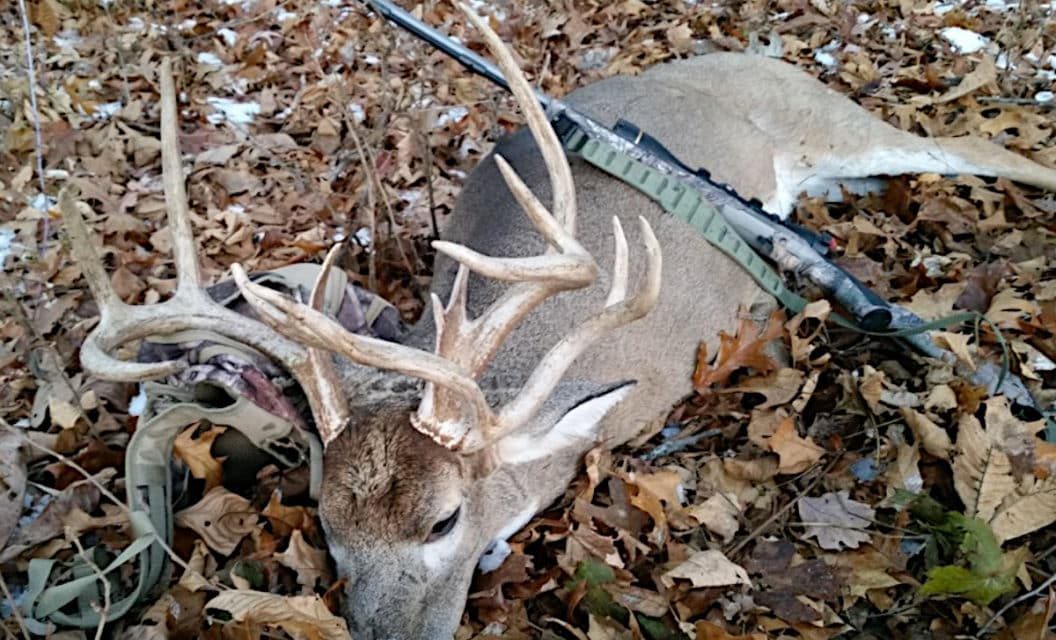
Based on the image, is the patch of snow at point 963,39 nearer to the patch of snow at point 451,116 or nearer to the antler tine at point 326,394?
the patch of snow at point 451,116

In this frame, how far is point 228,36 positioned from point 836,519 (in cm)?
576

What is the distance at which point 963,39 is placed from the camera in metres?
5.93

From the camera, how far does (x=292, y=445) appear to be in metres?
3.11

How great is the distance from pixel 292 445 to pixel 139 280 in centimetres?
184

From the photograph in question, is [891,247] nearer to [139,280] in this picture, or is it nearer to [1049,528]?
[1049,528]

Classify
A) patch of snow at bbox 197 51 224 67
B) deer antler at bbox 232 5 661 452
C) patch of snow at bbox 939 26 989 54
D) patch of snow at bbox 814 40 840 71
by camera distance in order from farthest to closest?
patch of snow at bbox 197 51 224 67, patch of snow at bbox 814 40 840 71, patch of snow at bbox 939 26 989 54, deer antler at bbox 232 5 661 452

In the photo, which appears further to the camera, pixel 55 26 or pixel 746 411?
pixel 55 26

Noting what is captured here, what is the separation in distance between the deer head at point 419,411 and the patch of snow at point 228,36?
14.0 feet

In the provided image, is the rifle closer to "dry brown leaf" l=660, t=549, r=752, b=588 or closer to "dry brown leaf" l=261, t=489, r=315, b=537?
"dry brown leaf" l=660, t=549, r=752, b=588

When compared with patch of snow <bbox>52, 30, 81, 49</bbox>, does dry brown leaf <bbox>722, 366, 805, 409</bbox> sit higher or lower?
lower

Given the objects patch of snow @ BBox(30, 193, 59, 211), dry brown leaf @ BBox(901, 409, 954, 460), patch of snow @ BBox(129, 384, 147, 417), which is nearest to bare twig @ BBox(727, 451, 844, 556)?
dry brown leaf @ BBox(901, 409, 954, 460)

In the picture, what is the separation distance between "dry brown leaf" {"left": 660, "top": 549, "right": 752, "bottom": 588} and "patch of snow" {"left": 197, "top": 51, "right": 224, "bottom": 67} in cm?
520

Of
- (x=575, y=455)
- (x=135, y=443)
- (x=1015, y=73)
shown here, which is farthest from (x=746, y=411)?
(x=1015, y=73)

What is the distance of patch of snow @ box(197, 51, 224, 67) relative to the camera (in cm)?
646
